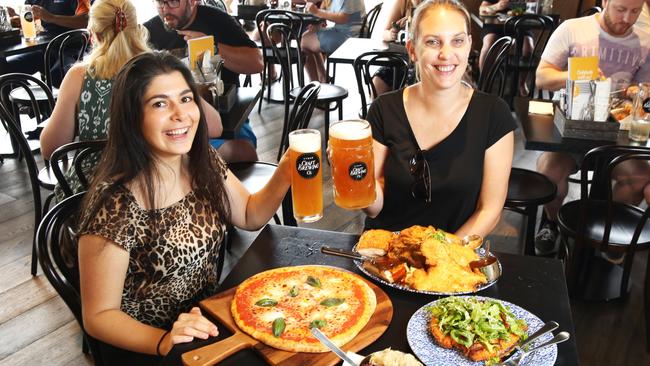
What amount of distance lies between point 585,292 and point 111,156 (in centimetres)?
229

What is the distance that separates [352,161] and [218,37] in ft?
8.37

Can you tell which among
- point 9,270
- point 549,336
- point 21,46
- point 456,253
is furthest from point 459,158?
point 21,46

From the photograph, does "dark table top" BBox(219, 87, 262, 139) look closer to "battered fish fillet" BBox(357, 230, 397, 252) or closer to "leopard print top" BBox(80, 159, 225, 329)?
"leopard print top" BBox(80, 159, 225, 329)

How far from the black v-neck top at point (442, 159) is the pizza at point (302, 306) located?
25.8 inches

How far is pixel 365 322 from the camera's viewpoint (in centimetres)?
129

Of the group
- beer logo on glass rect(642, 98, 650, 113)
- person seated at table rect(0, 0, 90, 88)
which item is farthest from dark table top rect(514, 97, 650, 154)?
person seated at table rect(0, 0, 90, 88)

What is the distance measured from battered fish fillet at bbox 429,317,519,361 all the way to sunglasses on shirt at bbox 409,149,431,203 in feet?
2.67

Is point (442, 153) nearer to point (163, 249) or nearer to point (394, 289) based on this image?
point (394, 289)

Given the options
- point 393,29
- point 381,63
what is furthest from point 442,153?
point 393,29

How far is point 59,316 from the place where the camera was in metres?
2.83

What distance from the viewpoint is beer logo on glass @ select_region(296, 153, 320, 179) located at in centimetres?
147

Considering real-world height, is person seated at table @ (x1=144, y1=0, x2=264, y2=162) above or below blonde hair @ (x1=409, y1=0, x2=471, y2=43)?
below

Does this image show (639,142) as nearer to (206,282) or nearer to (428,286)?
(428,286)

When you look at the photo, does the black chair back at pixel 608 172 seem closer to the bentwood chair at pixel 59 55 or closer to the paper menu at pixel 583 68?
the paper menu at pixel 583 68
